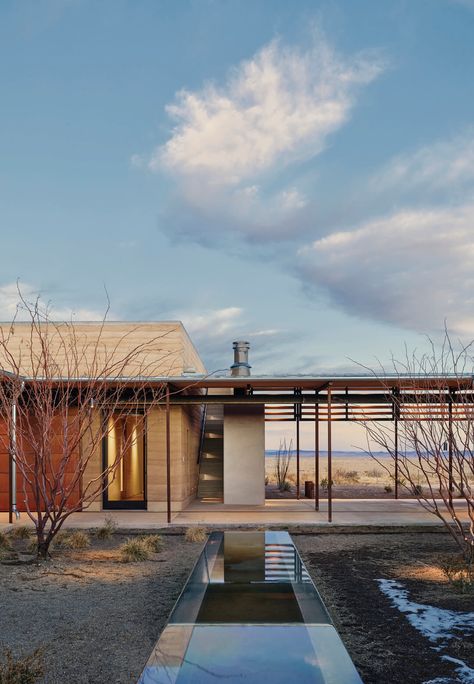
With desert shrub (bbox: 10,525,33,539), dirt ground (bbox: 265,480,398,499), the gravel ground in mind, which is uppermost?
the gravel ground

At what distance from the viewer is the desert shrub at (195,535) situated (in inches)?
441

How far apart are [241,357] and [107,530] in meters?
6.37

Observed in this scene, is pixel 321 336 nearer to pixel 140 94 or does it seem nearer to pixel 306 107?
pixel 306 107

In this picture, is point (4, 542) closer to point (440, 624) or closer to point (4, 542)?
point (4, 542)

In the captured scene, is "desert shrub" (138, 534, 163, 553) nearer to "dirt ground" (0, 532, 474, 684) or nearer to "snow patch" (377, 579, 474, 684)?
"dirt ground" (0, 532, 474, 684)

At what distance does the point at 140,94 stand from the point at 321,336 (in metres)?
7.82

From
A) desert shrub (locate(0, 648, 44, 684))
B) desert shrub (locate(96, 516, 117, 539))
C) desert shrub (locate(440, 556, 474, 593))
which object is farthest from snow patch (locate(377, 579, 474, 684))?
desert shrub (locate(96, 516, 117, 539))

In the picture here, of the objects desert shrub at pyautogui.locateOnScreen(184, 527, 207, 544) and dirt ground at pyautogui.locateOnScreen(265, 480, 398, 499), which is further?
dirt ground at pyautogui.locateOnScreen(265, 480, 398, 499)

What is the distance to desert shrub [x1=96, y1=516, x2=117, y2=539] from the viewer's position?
37.3 ft

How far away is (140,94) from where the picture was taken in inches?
571

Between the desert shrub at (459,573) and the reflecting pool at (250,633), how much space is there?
1722mm

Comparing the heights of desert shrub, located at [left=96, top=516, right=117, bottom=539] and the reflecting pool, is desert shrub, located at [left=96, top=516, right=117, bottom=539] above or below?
below

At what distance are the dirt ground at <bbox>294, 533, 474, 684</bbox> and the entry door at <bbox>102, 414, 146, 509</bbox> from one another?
191 inches

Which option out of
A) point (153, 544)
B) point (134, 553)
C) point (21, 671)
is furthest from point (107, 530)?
point (21, 671)
